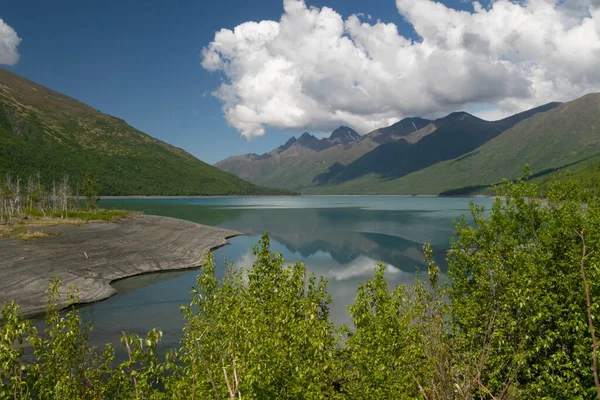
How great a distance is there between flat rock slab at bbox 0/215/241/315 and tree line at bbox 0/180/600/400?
946 inches

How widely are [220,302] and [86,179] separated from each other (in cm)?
17407

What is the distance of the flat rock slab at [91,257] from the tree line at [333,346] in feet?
78.9

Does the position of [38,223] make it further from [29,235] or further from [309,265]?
[309,265]

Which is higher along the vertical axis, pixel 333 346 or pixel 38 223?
pixel 38 223

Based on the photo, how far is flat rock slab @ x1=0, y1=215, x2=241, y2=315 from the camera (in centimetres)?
Result: 5819

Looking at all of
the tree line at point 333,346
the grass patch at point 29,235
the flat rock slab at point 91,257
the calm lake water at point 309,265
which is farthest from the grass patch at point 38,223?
the tree line at point 333,346

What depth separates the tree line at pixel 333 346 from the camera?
14.0m

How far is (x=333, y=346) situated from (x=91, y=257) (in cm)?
7111

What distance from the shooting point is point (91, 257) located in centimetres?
7706

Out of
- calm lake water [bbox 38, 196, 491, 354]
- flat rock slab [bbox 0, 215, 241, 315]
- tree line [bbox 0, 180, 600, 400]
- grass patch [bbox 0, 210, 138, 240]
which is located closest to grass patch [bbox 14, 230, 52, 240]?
grass patch [bbox 0, 210, 138, 240]

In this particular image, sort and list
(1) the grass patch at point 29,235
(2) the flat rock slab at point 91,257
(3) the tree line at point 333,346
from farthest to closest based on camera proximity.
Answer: (1) the grass patch at point 29,235 → (2) the flat rock slab at point 91,257 → (3) the tree line at point 333,346

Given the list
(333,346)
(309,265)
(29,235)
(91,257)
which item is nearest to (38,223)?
(29,235)

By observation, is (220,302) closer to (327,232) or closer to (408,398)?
(408,398)

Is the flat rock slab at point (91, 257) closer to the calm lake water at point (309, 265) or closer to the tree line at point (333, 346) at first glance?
the calm lake water at point (309, 265)
